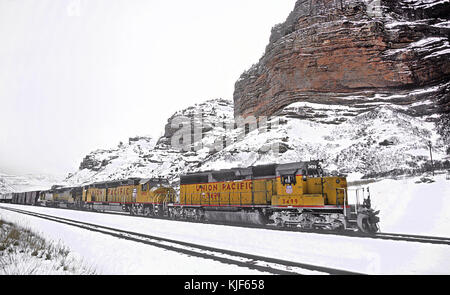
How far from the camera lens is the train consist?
12.3 meters

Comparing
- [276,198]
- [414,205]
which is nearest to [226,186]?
[276,198]

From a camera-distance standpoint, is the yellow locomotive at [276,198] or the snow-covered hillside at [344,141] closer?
the yellow locomotive at [276,198]

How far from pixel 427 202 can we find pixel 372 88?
45.3 metres

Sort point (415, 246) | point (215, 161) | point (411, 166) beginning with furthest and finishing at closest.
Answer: point (215, 161) → point (411, 166) → point (415, 246)

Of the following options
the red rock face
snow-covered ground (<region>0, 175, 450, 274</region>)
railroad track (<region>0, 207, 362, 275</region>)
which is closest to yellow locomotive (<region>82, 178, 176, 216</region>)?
snow-covered ground (<region>0, 175, 450, 274</region>)

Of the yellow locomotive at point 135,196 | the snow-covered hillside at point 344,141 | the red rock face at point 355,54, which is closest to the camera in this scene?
the yellow locomotive at point 135,196

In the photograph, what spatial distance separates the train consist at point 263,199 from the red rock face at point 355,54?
44139 mm

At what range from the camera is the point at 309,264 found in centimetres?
729

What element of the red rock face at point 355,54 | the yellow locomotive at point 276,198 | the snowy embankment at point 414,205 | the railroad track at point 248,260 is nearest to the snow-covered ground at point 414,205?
the snowy embankment at point 414,205

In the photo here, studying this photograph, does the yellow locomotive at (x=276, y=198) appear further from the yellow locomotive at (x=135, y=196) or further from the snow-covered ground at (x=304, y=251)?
the yellow locomotive at (x=135, y=196)

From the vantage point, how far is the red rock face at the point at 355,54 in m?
53.8

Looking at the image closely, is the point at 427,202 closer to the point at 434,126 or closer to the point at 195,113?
the point at 434,126

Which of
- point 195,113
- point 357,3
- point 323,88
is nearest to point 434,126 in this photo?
point 323,88

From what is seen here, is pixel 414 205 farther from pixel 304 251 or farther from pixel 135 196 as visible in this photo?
pixel 135 196
